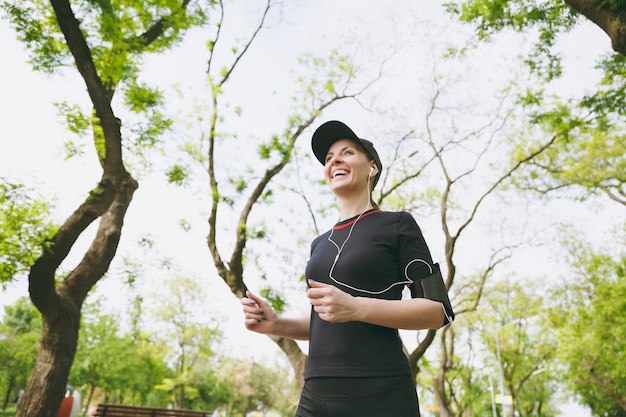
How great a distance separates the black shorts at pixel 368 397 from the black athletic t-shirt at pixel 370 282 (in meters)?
0.03

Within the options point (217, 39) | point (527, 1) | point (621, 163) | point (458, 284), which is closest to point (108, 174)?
point (217, 39)

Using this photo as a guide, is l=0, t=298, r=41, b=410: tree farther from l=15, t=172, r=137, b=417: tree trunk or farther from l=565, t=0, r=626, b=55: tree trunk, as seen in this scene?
l=565, t=0, r=626, b=55: tree trunk

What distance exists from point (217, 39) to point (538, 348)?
2879 centimetres

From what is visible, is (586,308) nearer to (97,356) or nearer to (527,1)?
(527,1)

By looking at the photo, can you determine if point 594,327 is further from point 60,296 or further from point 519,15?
point 60,296

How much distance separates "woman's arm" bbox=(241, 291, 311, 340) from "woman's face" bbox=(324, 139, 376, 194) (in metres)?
0.60

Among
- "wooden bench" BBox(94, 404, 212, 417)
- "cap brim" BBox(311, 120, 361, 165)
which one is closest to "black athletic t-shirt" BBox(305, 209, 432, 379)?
"cap brim" BBox(311, 120, 361, 165)

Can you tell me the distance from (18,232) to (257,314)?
6270 millimetres

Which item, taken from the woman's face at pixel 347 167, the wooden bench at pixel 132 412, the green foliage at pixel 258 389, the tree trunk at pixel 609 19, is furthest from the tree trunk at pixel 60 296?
the green foliage at pixel 258 389

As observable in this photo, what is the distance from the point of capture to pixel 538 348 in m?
30.3

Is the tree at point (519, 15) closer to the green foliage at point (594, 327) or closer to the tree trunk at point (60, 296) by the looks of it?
the tree trunk at point (60, 296)

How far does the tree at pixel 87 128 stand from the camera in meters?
6.14

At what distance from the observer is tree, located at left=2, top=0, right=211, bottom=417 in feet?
20.1

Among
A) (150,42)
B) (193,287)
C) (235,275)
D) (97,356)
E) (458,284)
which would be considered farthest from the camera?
(193,287)
